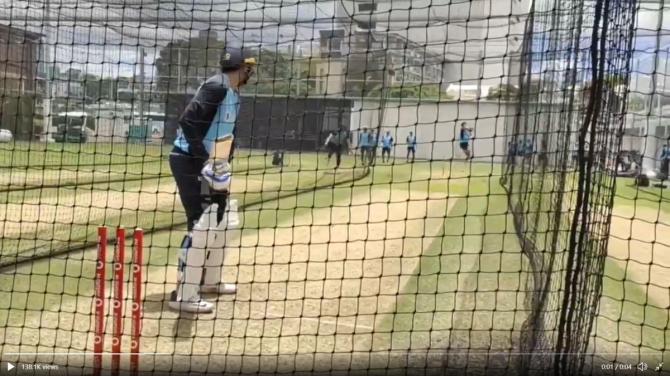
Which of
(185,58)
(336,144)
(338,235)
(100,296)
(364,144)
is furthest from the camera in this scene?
(364,144)

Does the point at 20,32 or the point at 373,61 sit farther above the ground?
the point at 373,61

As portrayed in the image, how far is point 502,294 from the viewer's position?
4.66 meters

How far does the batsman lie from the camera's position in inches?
157

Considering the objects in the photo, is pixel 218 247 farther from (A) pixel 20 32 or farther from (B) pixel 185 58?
(A) pixel 20 32

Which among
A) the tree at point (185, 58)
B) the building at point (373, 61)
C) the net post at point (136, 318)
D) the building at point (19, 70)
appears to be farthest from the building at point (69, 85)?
the net post at point (136, 318)

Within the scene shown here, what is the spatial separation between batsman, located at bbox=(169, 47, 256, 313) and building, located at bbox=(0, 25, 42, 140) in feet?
7.60

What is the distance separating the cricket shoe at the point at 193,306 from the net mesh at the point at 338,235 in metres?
0.03

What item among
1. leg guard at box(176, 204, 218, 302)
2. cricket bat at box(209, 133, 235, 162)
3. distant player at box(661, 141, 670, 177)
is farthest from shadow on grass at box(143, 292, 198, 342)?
distant player at box(661, 141, 670, 177)

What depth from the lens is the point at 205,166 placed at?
400cm

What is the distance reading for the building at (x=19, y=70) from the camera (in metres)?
6.40

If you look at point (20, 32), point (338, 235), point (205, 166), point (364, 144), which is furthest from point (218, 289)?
point (364, 144)

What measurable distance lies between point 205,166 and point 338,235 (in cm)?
319

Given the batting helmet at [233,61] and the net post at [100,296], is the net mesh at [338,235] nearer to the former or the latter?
the net post at [100,296]

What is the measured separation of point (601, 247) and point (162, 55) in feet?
15.5
